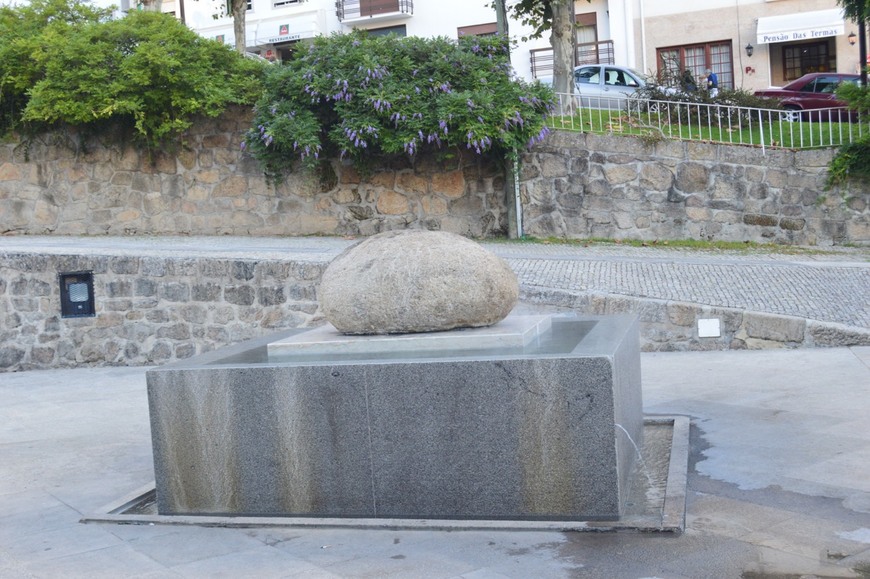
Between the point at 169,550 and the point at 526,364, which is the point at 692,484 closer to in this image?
the point at 526,364

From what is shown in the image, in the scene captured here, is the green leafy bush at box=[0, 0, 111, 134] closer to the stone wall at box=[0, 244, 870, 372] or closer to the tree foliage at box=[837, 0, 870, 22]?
the stone wall at box=[0, 244, 870, 372]

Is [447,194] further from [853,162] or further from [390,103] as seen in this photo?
[853,162]

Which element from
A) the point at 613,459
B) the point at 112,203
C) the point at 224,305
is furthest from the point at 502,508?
the point at 112,203

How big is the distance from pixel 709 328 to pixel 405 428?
17.9 feet

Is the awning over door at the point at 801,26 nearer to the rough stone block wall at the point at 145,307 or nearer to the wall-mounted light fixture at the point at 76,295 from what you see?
the rough stone block wall at the point at 145,307

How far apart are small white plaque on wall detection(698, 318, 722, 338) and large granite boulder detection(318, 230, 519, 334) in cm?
459

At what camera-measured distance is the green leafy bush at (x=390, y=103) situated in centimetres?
1447

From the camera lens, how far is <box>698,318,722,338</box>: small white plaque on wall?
9.63 metres

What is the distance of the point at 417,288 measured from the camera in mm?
5367

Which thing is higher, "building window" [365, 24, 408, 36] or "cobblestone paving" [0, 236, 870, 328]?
"building window" [365, 24, 408, 36]

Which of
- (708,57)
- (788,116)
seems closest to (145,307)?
(788,116)

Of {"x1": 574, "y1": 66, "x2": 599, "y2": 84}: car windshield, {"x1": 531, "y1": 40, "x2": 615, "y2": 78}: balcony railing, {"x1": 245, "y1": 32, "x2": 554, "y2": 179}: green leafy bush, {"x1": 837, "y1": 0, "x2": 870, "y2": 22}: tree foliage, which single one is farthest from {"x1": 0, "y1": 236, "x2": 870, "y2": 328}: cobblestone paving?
{"x1": 531, "y1": 40, "x2": 615, "y2": 78}: balcony railing

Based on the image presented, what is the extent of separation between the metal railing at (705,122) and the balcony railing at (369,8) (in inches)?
739

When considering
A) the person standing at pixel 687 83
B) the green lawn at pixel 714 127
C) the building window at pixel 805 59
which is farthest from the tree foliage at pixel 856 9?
the building window at pixel 805 59
